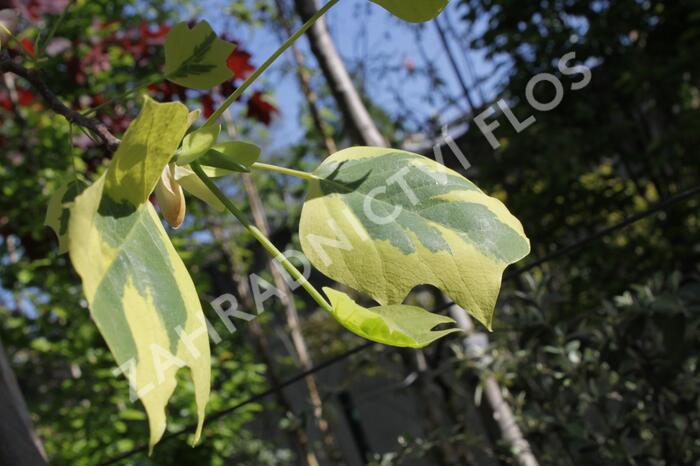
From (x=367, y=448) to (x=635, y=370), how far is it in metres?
3.80

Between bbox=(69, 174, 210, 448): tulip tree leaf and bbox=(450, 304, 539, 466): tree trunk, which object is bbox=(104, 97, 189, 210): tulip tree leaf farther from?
bbox=(450, 304, 539, 466): tree trunk

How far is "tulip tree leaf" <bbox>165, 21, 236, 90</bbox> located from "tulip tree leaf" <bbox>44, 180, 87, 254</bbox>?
10cm

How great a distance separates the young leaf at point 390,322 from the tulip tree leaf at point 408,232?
0.02 metres

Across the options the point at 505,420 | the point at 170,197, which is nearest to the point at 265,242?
the point at 170,197

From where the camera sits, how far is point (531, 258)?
3.50 m

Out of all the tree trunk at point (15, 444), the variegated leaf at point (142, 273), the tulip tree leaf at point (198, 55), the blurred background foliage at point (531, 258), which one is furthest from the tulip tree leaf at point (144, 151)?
the blurred background foliage at point (531, 258)

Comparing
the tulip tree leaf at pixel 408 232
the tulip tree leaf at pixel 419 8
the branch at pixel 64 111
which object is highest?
the branch at pixel 64 111

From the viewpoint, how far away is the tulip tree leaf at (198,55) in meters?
0.36

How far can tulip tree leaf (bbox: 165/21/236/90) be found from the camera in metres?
0.36

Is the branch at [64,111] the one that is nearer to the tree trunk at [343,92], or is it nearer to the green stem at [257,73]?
the green stem at [257,73]

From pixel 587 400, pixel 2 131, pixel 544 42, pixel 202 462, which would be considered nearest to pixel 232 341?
pixel 202 462

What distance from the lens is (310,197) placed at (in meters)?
0.29

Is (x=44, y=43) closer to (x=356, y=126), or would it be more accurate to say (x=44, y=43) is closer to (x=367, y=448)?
(x=356, y=126)

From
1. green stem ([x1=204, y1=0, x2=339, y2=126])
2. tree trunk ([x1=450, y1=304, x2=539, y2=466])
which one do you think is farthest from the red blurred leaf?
green stem ([x1=204, y1=0, x2=339, y2=126])
